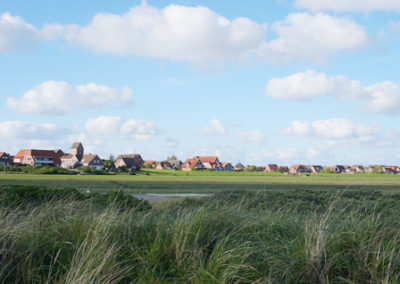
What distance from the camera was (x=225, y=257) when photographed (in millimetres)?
5473

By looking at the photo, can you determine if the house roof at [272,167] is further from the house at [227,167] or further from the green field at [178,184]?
the green field at [178,184]

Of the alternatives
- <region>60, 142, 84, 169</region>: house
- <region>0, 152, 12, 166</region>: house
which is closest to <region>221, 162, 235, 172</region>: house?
<region>60, 142, 84, 169</region>: house

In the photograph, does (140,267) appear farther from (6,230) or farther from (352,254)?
(352,254)

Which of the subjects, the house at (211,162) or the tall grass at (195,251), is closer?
the tall grass at (195,251)

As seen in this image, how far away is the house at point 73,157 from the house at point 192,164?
39759mm

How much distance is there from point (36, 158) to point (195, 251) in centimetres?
12695

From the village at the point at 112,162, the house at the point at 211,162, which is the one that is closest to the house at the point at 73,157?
the village at the point at 112,162

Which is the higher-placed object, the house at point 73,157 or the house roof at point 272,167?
the house at point 73,157

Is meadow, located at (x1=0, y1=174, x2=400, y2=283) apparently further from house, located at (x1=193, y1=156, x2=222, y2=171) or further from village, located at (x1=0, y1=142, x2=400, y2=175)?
house, located at (x1=193, y1=156, x2=222, y2=171)

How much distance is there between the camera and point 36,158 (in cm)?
12169

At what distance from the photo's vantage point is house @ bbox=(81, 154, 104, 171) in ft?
419

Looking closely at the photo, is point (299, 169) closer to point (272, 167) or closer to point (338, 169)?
point (272, 167)

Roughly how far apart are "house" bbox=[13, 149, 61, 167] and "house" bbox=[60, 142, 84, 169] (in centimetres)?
229

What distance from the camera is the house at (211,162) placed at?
6161 inches
